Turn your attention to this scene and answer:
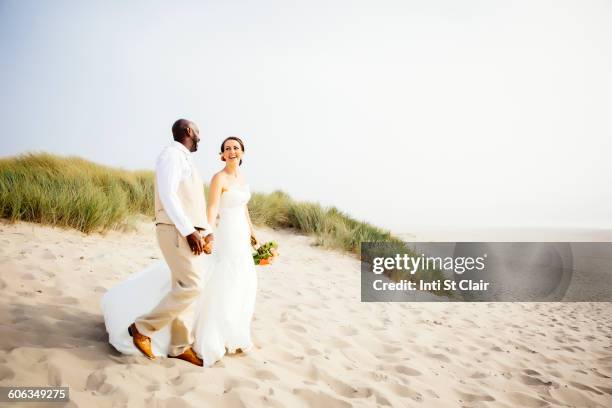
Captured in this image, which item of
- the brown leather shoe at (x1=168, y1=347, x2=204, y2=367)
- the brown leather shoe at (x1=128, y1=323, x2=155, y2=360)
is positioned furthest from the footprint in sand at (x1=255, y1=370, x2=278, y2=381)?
the brown leather shoe at (x1=128, y1=323, x2=155, y2=360)

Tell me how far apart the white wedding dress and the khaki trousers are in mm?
271

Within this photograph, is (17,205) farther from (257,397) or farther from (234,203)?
(257,397)

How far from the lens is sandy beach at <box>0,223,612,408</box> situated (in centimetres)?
309

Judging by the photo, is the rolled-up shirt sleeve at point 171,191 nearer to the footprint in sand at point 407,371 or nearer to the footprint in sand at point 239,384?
the footprint in sand at point 239,384

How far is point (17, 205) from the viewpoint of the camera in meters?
7.07

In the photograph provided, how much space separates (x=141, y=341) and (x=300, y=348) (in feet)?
6.08

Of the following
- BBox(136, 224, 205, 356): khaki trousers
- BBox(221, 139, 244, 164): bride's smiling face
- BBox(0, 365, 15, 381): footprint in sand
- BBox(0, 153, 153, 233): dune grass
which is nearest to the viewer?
BBox(0, 365, 15, 381): footprint in sand

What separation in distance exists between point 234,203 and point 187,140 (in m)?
0.83

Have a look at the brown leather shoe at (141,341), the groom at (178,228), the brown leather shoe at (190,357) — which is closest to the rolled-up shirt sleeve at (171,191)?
the groom at (178,228)

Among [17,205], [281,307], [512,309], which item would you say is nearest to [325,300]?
[281,307]

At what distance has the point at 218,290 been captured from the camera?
3.62 metres

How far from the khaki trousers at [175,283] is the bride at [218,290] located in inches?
10.5

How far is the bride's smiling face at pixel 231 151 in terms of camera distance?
3.78 metres

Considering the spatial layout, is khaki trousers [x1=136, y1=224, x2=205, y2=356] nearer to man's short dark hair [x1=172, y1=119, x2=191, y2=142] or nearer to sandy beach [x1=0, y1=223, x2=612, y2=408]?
sandy beach [x1=0, y1=223, x2=612, y2=408]
